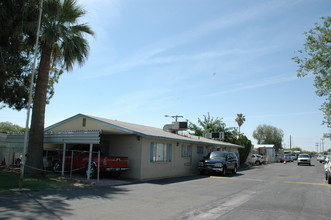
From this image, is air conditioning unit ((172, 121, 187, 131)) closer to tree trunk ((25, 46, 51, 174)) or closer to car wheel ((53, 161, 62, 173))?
car wheel ((53, 161, 62, 173))

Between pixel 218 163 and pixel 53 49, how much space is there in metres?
13.3

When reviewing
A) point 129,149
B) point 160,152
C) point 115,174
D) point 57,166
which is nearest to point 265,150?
point 160,152

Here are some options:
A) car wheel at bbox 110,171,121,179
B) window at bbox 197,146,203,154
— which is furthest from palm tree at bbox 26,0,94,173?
window at bbox 197,146,203,154

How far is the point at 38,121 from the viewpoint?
15.0m

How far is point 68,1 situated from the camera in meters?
15.1

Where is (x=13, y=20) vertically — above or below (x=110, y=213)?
above

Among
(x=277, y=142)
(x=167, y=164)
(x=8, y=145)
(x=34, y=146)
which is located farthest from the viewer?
(x=277, y=142)

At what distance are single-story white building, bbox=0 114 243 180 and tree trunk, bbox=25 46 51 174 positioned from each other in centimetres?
121

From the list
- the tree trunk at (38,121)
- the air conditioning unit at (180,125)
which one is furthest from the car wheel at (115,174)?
the air conditioning unit at (180,125)

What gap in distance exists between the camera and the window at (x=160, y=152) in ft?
55.6

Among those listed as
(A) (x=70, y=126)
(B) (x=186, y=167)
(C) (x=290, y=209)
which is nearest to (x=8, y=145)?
(A) (x=70, y=126)

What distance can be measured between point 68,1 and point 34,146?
825 centimetres

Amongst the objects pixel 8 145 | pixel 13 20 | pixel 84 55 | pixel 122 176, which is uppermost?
pixel 13 20

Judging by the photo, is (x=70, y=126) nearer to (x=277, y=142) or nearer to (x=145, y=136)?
(x=145, y=136)
